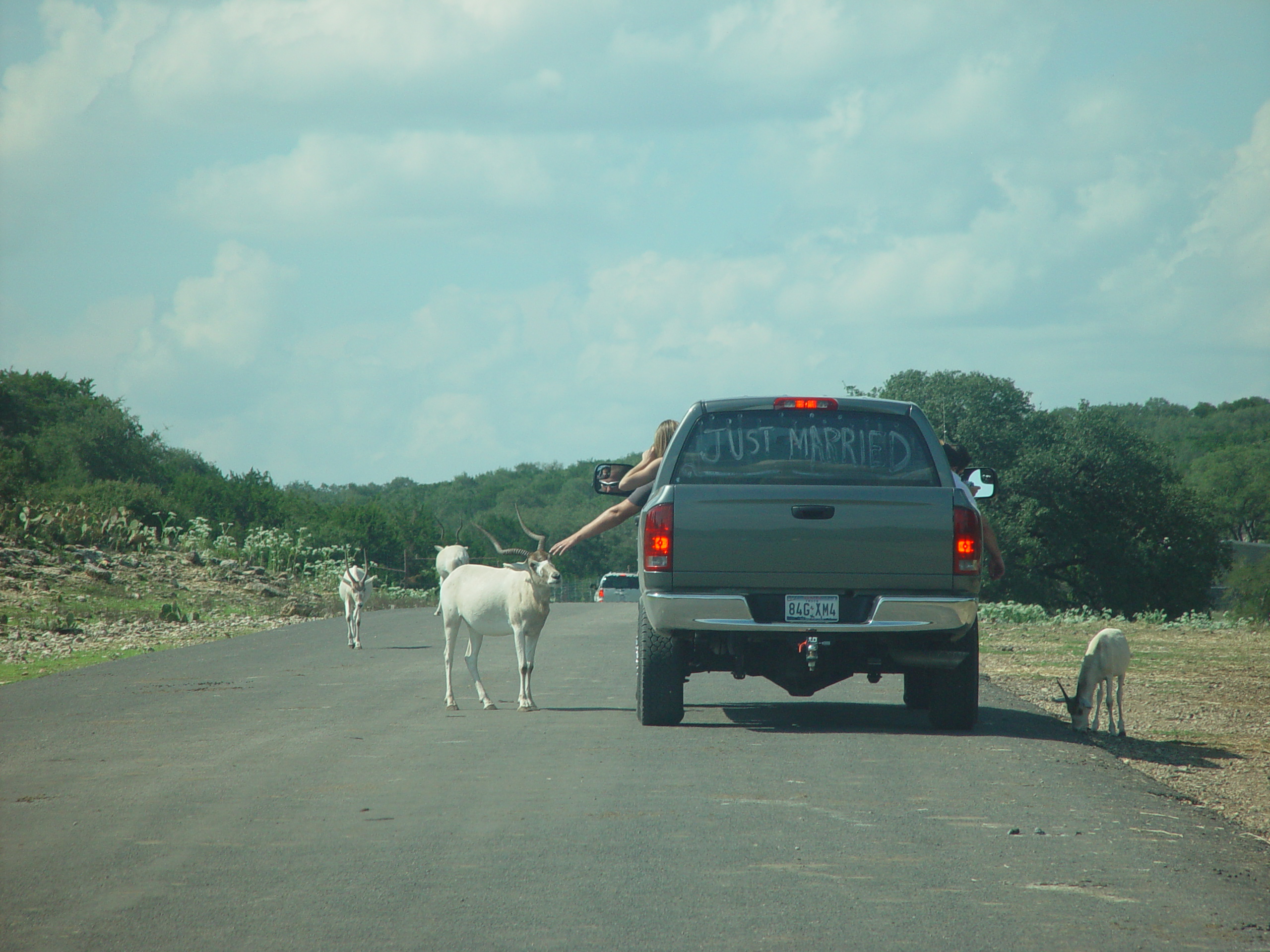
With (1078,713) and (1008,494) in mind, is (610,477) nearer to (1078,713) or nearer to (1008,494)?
(1078,713)

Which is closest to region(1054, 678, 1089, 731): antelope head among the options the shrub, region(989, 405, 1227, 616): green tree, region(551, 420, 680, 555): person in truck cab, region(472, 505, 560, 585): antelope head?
region(551, 420, 680, 555): person in truck cab

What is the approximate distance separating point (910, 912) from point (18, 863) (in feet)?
13.1

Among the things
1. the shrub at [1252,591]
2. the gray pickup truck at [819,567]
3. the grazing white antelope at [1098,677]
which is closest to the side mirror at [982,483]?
the gray pickup truck at [819,567]

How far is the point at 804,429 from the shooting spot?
955 centimetres

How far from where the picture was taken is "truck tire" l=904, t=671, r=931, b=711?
34.4 ft

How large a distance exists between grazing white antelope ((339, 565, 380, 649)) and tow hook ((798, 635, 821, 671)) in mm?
11466

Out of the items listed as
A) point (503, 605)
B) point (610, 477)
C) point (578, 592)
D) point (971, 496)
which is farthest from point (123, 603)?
point (578, 592)

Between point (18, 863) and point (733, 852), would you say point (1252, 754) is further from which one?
point (18, 863)

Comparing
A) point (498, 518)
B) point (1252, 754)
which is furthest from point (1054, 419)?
point (498, 518)

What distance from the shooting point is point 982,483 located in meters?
10.2

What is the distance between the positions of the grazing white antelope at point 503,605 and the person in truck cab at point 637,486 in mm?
744

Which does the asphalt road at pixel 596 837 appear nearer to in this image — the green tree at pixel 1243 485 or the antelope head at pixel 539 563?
the antelope head at pixel 539 563

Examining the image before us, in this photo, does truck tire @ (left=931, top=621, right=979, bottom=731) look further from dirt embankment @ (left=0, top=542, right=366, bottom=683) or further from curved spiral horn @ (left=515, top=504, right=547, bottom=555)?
dirt embankment @ (left=0, top=542, right=366, bottom=683)

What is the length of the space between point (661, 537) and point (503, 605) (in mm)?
3073
